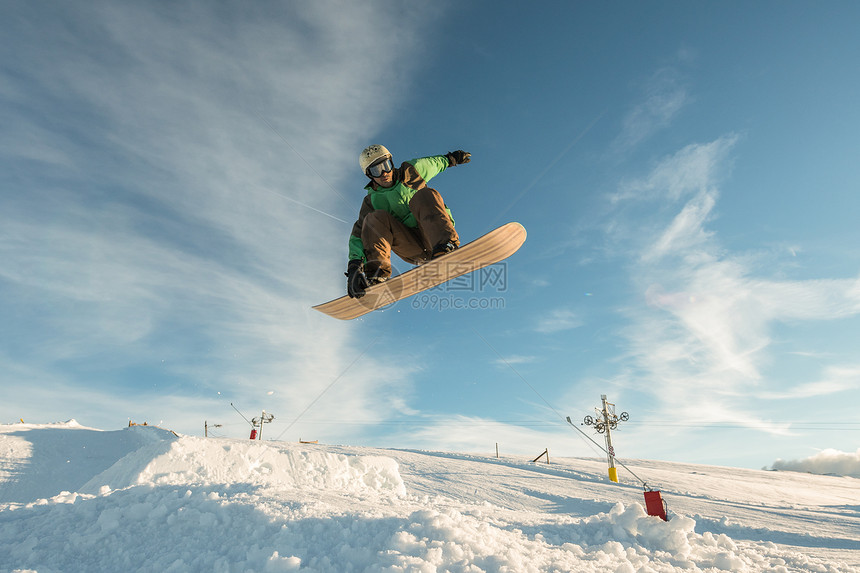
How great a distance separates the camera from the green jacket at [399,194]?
19.0ft

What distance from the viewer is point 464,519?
4051mm

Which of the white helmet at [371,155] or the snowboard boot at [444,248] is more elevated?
the white helmet at [371,155]

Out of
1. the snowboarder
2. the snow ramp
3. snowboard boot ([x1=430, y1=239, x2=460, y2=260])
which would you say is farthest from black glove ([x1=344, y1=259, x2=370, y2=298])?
the snow ramp

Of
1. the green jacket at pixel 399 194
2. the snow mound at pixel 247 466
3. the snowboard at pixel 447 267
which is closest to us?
the snowboard at pixel 447 267

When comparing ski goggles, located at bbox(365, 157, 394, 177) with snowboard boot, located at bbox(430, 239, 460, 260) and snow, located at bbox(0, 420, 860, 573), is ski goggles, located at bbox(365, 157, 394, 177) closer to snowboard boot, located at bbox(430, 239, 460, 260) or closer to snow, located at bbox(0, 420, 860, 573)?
snowboard boot, located at bbox(430, 239, 460, 260)

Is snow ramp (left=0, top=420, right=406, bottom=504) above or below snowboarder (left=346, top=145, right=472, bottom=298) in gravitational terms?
below

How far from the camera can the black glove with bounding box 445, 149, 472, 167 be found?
6352 millimetres

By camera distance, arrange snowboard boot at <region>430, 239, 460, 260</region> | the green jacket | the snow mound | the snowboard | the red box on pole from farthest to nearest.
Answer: the snow mound → the green jacket → the snowboard → snowboard boot at <region>430, 239, 460, 260</region> → the red box on pole

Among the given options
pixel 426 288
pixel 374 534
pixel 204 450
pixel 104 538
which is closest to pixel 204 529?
pixel 104 538

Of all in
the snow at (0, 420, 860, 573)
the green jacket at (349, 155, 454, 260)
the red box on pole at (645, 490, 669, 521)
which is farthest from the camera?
the green jacket at (349, 155, 454, 260)

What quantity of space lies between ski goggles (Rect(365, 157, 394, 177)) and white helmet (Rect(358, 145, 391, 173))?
0.18 ft

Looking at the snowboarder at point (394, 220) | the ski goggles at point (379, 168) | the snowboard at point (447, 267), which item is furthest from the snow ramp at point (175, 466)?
the ski goggles at point (379, 168)

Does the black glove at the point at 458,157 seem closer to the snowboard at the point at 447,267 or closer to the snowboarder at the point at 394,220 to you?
the snowboarder at the point at 394,220

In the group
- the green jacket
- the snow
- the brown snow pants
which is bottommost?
the snow
